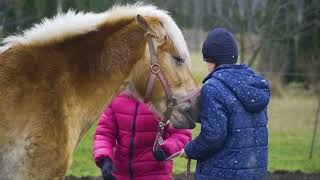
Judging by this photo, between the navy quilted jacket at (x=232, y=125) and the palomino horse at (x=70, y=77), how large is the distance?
211 millimetres

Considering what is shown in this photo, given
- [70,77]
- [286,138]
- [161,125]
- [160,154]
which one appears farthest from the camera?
A: [286,138]

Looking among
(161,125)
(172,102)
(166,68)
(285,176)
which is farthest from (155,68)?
(285,176)

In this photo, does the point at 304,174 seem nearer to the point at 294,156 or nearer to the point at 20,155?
the point at 294,156

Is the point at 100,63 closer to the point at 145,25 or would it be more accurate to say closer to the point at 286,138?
the point at 145,25

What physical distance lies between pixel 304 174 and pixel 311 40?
5007mm

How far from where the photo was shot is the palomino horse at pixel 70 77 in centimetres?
335

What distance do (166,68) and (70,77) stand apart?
0.58 m

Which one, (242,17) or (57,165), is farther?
(242,17)

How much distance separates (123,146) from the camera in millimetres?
4246

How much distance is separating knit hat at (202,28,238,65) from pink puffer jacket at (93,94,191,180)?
648 mm

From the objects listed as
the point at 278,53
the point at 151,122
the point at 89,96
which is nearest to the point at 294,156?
the point at 278,53

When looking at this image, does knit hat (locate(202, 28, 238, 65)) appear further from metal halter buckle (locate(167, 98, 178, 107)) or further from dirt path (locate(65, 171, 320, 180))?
dirt path (locate(65, 171, 320, 180))

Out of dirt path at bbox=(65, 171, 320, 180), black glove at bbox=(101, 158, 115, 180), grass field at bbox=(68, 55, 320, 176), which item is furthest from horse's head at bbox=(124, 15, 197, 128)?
grass field at bbox=(68, 55, 320, 176)

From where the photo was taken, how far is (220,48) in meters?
3.73
